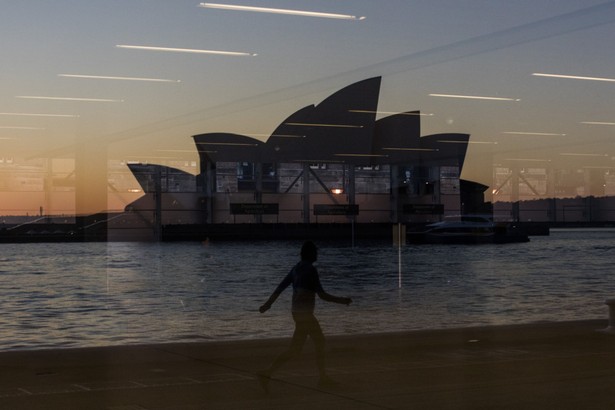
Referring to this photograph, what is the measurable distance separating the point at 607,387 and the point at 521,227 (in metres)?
76.8

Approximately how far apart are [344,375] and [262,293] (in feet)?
85.4

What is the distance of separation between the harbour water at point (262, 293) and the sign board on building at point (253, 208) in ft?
8.00

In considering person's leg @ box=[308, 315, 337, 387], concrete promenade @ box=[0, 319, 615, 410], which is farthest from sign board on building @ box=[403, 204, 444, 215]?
person's leg @ box=[308, 315, 337, 387]

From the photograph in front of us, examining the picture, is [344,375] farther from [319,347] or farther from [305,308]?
[305,308]

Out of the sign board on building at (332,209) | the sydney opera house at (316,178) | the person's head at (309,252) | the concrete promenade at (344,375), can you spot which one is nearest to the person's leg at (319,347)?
the concrete promenade at (344,375)

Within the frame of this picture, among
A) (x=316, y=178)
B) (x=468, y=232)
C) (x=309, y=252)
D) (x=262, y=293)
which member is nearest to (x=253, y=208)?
(x=316, y=178)

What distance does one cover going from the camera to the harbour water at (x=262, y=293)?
21859 millimetres

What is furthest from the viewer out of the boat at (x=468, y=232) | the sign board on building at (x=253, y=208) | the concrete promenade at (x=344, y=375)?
the boat at (x=468, y=232)

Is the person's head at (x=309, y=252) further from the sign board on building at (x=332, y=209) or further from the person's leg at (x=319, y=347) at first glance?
the sign board on building at (x=332, y=209)

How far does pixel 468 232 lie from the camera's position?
6131cm

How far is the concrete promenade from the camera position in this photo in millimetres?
8680

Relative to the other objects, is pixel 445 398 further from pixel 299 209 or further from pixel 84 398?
pixel 299 209

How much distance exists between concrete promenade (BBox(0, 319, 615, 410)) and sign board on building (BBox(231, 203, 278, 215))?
12.4 meters

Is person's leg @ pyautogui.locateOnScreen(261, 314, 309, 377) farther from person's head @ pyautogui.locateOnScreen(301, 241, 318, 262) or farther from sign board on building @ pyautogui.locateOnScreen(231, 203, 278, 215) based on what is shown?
sign board on building @ pyautogui.locateOnScreen(231, 203, 278, 215)
